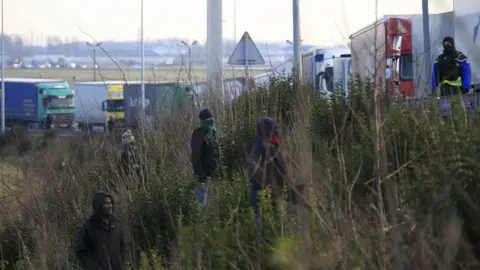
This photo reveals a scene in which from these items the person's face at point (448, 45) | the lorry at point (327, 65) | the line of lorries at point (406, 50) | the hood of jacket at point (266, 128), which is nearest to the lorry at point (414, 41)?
the line of lorries at point (406, 50)

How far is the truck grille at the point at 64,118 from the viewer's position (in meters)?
67.0

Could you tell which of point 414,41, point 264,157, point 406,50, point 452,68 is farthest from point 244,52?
point 264,157

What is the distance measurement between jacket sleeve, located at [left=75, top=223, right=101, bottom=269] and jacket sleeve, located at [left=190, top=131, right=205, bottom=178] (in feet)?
8.13

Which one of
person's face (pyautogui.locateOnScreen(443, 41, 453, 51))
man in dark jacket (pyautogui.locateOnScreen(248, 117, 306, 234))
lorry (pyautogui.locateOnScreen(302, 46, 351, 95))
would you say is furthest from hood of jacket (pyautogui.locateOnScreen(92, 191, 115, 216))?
lorry (pyautogui.locateOnScreen(302, 46, 351, 95))

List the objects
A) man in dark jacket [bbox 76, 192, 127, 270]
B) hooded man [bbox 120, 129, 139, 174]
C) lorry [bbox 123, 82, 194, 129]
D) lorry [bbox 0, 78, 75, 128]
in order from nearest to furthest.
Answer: man in dark jacket [bbox 76, 192, 127, 270] → hooded man [bbox 120, 129, 139, 174] → lorry [bbox 123, 82, 194, 129] → lorry [bbox 0, 78, 75, 128]

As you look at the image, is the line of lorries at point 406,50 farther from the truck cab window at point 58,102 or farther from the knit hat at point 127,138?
the truck cab window at point 58,102

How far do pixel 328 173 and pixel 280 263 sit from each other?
81cm

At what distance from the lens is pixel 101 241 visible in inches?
393

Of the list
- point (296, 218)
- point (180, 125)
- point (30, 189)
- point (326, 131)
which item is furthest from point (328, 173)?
point (180, 125)

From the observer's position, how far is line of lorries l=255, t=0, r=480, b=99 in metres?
11.5

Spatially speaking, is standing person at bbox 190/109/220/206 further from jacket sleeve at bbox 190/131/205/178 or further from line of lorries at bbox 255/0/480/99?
line of lorries at bbox 255/0/480/99

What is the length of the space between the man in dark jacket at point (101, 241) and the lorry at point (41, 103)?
185 ft

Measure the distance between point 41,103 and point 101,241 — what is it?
190ft

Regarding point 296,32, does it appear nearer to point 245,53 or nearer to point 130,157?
point 245,53
